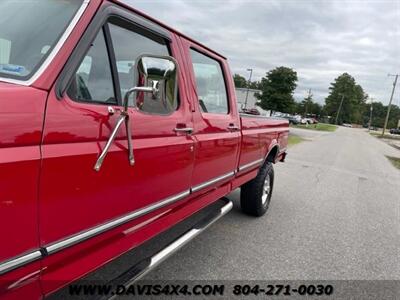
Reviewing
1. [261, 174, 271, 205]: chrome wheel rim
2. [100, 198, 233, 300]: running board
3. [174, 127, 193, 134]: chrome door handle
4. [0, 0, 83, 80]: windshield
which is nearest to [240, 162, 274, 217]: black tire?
[261, 174, 271, 205]: chrome wheel rim

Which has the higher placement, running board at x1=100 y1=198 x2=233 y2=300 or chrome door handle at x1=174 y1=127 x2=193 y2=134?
chrome door handle at x1=174 y1=127 x2=193 y2=134

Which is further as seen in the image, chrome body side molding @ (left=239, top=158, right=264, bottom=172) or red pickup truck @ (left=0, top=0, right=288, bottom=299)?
chrome body side molding @ (left=239, top=158, right=264, bottom=172)

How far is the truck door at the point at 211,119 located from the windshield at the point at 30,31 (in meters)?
1.21

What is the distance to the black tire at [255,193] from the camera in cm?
491

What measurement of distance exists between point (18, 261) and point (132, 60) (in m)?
1.38

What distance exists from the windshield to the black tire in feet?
12.0

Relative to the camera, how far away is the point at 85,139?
1661 millimetres

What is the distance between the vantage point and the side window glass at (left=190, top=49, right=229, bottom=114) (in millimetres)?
3076

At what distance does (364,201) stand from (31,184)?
708 cm

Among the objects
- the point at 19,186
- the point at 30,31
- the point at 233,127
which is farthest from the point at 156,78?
the point at 233,127

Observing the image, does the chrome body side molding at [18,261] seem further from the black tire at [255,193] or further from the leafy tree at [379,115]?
the leafy tree at [379,115]

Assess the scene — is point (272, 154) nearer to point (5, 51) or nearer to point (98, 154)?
point (98, 154)

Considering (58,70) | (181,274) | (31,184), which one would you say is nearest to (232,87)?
(181,274)

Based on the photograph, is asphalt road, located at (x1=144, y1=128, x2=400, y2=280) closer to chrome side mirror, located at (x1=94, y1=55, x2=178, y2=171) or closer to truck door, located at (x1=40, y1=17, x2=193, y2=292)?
truck door, located at (x1=40, y1=17, x2=193, y2=292)
